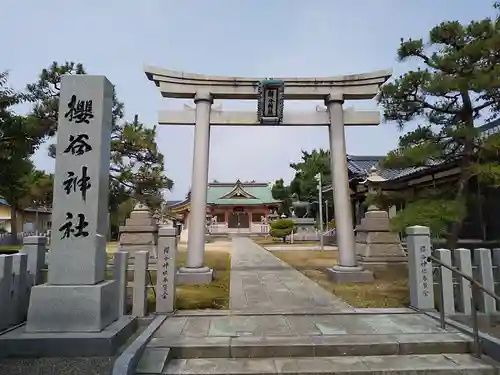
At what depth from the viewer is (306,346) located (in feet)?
15.4

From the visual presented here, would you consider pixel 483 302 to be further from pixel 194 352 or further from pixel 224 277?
pixel 224 277

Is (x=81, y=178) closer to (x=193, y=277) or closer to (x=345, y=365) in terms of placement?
(x=345, y=365)

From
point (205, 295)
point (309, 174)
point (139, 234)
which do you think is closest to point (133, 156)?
point (139, 234)

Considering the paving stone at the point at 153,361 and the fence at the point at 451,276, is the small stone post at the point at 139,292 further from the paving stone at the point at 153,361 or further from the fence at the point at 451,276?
the fence at the point at 451,276

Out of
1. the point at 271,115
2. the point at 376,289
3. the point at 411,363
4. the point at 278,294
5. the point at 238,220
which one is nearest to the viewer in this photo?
the point at 411,363

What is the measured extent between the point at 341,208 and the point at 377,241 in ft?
13.6

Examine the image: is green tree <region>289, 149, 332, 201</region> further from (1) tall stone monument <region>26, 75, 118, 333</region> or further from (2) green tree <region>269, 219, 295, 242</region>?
(1) tall stone monument <region>26, 75, 118, 333</region>

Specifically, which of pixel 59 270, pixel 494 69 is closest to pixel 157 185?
pixel 59 270

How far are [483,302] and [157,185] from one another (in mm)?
14184

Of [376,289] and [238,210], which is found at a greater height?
[238,210]

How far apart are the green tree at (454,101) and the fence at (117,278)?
17.7 feet

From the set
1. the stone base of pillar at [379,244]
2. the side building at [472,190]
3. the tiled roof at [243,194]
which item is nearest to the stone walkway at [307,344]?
the side building at [472,190]

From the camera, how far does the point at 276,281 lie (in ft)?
33.7

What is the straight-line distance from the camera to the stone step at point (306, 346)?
4.67m
